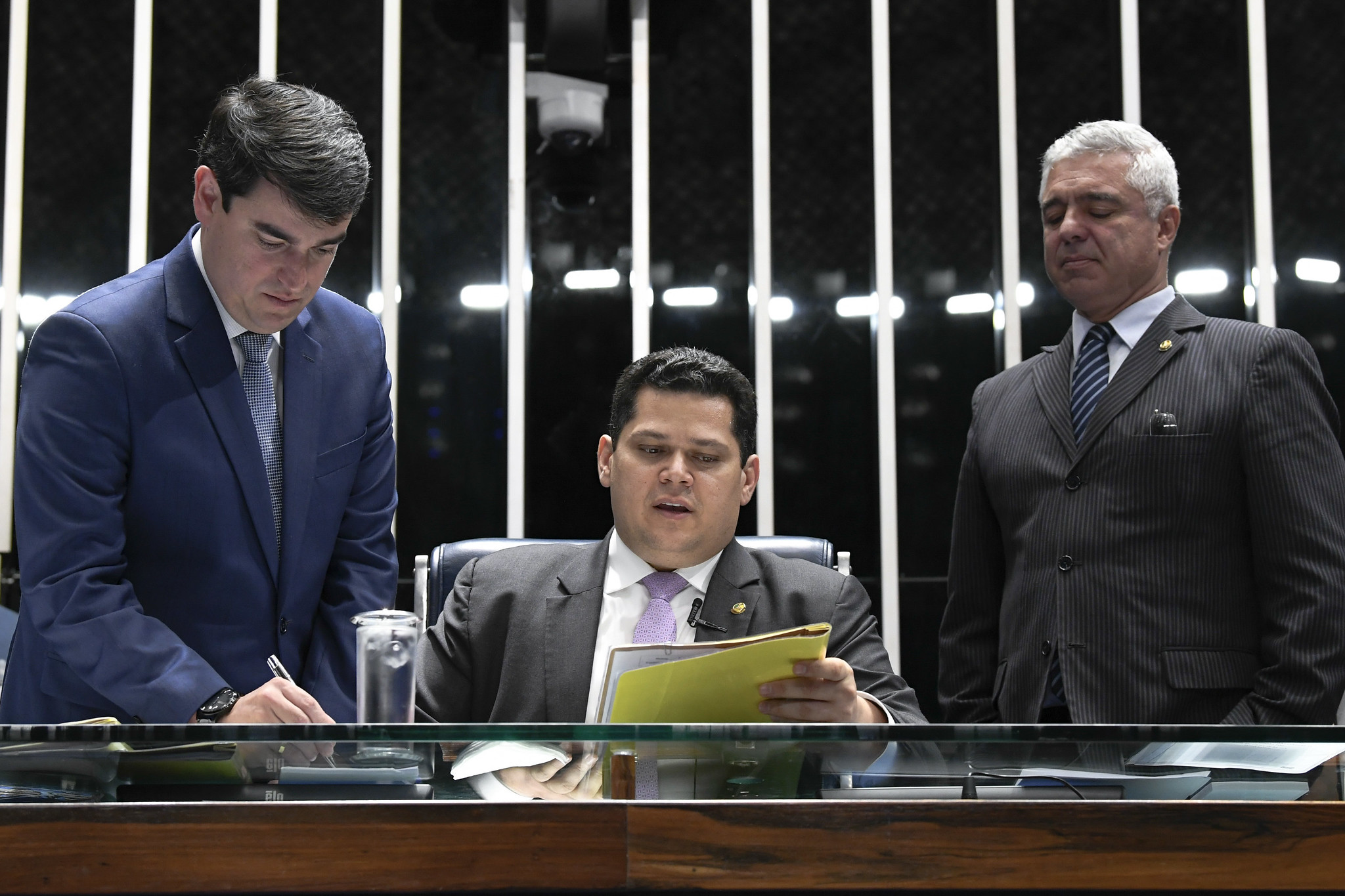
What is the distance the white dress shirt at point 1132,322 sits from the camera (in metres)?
2.18

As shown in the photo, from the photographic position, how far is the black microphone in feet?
6.43

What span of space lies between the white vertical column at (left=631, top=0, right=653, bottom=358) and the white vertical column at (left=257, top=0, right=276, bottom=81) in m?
0.79

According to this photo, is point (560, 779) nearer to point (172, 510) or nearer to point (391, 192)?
point (172, 510)

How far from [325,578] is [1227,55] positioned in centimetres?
324

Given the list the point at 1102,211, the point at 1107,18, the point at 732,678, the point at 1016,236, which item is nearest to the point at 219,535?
the point at 732,678

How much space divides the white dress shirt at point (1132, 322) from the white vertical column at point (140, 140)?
2.84 m

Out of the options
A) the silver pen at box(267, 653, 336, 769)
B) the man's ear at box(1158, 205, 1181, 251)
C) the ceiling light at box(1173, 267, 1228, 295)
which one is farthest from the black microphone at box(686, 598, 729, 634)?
the ceiling light at box(1173, 267, 1228, 295)

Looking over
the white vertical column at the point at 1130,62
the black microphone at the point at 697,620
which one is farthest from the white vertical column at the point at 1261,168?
the black microphone at the point at 697,620

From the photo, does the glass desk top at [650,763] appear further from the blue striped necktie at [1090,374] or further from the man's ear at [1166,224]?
the man's ear at [1166,224]

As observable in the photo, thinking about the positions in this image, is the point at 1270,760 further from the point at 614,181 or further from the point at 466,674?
the point at 614,181

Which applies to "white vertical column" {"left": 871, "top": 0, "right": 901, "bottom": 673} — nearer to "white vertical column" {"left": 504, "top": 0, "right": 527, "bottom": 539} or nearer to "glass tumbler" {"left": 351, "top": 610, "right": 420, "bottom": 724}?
"white vertical column" {"left": 504, "top": 0, "right": 527, "bottom": 539}

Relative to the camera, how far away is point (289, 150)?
168 centimetres

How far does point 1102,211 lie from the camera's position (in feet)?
7.15

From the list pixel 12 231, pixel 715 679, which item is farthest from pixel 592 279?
pixel 715 679
